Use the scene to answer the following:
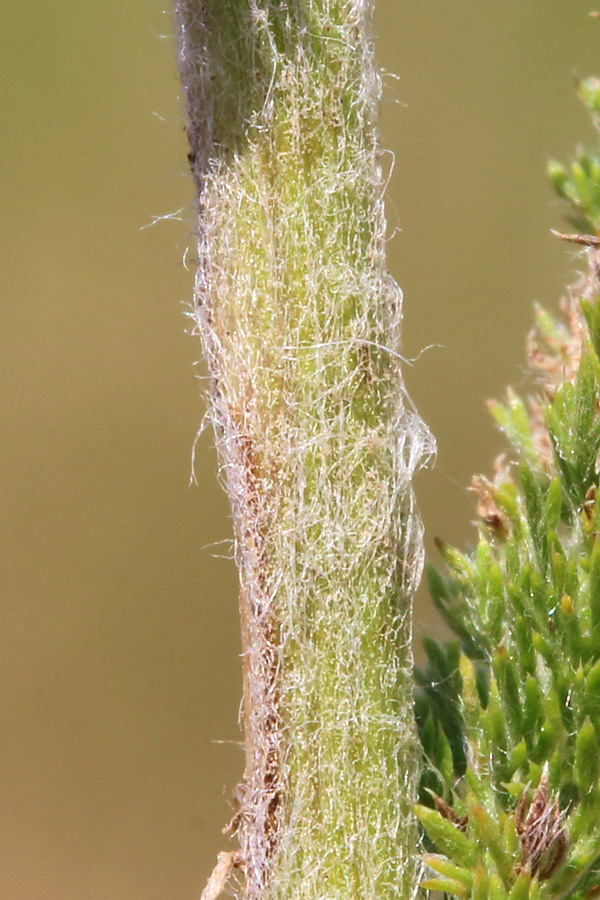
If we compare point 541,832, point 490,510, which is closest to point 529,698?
point 541,832

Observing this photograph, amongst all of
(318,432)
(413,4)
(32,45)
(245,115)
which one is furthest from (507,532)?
(32,45)

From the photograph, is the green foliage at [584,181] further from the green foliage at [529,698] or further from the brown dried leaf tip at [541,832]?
the brown dried leaf tip at [541,832]

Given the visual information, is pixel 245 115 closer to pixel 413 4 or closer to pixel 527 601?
pixel 527 601

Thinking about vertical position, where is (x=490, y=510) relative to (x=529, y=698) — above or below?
above

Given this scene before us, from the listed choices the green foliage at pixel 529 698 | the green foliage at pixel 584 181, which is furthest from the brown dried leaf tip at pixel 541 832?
the green foliage at pixel 584 181

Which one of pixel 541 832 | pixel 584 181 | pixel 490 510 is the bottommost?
pixel 541 832

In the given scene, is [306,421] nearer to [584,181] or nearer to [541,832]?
[541,832]

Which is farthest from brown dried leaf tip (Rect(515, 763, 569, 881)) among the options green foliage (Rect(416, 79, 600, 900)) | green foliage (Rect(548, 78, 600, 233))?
green foliage (Rect(548, 78, 600, 233))
